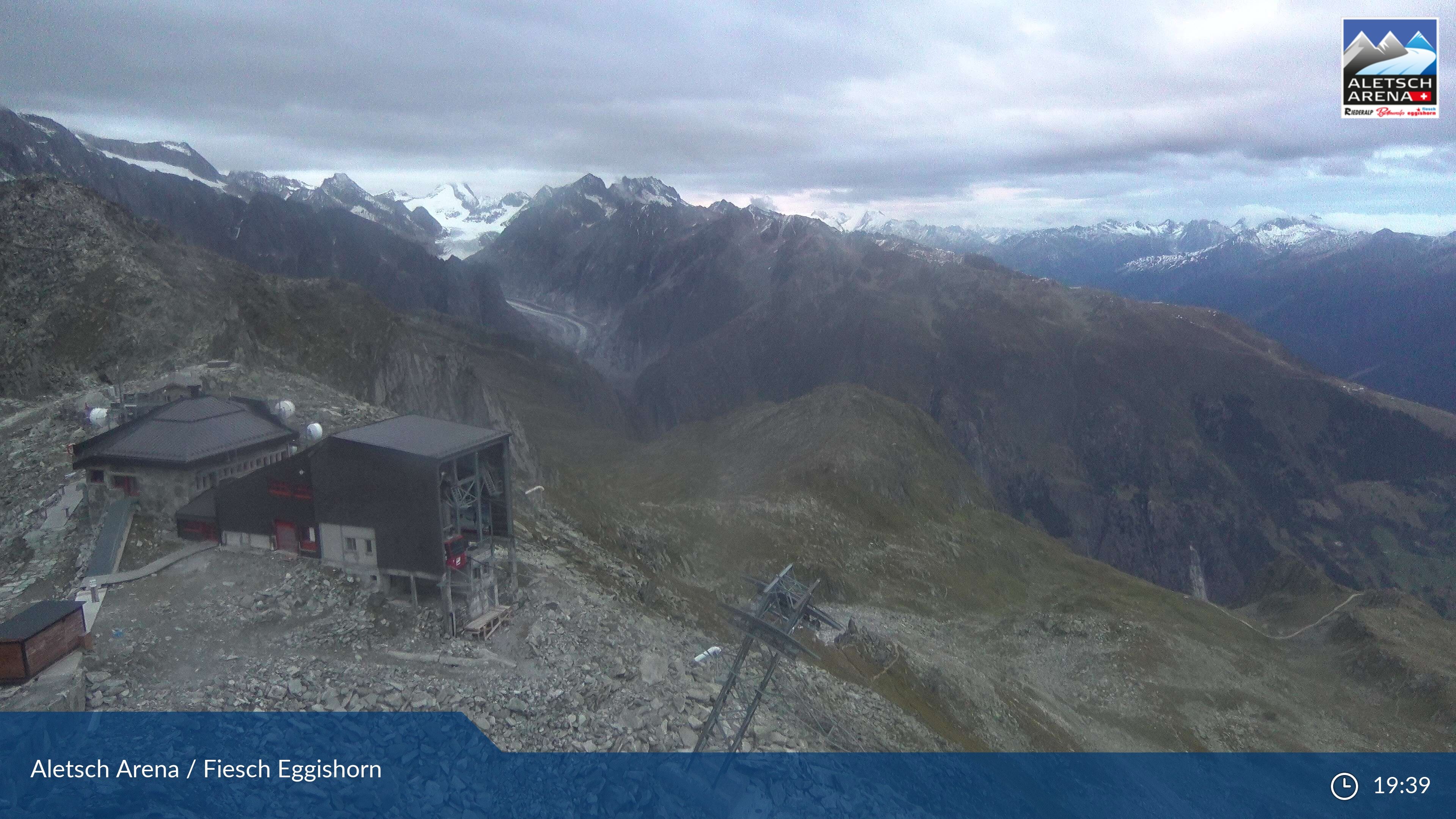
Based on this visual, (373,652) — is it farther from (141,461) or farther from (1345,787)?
(1345,787)

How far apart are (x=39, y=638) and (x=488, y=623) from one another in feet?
41.3

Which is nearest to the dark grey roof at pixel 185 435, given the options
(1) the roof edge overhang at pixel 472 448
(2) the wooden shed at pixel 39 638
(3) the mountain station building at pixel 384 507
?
(3) the mountain station building at pixel 384 507

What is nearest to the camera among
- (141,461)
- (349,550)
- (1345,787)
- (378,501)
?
(378,501)

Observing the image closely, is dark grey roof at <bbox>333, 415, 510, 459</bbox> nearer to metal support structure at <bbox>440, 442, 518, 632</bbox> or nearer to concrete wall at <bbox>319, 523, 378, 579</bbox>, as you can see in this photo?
metal support structure at <bbox>440, 442, 518, 632</bbox>

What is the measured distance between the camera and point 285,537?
102 feet

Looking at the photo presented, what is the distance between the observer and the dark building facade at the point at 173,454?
33031 mm

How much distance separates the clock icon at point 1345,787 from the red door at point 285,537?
227ft

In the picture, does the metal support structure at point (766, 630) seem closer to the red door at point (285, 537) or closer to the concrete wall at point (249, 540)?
the red door at point (285, 537)

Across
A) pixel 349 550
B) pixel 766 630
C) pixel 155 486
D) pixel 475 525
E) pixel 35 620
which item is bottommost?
pixel 766 630

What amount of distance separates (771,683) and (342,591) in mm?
18080

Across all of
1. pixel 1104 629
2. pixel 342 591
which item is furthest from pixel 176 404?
pixel 1104 629

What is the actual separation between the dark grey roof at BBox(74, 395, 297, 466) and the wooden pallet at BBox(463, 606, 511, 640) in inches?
552

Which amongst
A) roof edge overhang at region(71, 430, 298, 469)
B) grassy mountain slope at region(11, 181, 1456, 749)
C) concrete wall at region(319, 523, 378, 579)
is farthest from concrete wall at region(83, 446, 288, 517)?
grassy mountain slope at region(11, 181, 1456, 749)

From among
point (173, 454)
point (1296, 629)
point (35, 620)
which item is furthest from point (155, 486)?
point (1296, 629)
